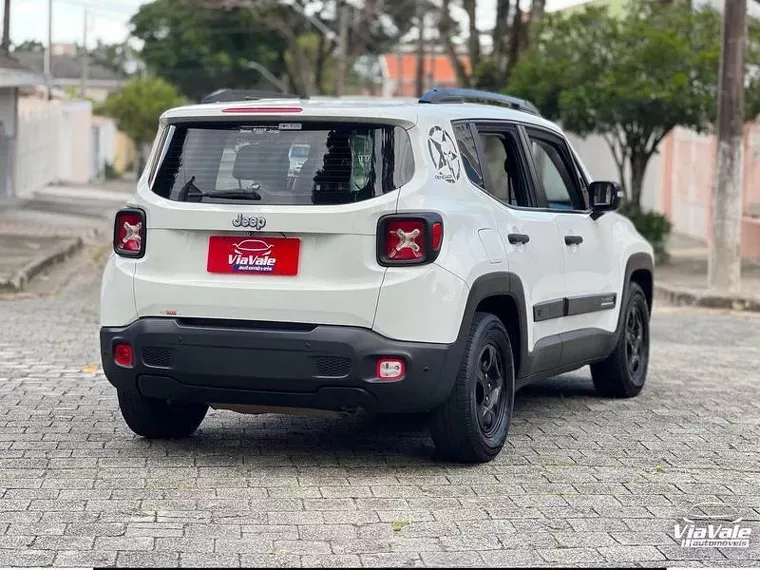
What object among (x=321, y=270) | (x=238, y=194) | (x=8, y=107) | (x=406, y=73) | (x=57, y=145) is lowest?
(x=321, y=270)

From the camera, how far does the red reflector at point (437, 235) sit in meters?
6.27

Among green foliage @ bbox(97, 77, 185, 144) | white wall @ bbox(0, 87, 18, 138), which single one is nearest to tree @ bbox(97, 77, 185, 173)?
green foliage @ bbox(97, 77, 185, 144)

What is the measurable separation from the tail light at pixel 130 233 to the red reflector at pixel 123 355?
44cm

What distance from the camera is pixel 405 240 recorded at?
6250 millimetres

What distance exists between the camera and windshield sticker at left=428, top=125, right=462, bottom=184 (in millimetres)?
6512

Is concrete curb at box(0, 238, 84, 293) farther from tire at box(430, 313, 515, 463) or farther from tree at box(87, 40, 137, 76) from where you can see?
tree at box(87, 40, 137, 76)

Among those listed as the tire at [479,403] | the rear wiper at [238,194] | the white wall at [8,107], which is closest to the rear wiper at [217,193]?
the rear wiper at [238,194]

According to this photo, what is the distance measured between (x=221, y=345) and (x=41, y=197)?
101ft

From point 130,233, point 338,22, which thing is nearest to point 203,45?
point 338,22

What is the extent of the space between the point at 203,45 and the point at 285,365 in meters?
60.8

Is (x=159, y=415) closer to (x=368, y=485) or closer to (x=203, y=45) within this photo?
(x=368, y=485)

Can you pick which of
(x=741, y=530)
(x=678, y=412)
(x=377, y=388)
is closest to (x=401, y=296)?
(x=377, y=388)

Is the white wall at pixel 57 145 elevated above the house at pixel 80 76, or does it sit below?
below

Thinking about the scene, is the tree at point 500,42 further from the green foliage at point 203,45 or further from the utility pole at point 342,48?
the green foliage at point 203,45
